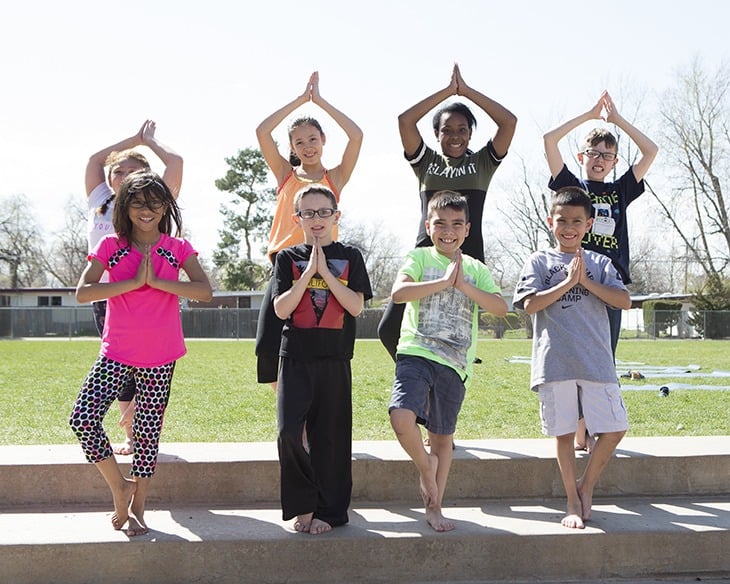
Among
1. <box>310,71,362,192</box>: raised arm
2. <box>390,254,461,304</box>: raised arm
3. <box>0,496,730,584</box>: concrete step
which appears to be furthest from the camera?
<box>310,71,362,192</box>: raised arm

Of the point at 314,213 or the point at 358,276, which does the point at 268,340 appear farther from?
the point at 314,213

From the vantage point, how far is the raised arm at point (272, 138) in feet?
15.2

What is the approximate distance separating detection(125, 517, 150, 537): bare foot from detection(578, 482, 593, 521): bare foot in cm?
217

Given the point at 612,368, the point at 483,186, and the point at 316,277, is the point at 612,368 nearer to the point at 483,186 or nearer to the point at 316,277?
the point at 483,186

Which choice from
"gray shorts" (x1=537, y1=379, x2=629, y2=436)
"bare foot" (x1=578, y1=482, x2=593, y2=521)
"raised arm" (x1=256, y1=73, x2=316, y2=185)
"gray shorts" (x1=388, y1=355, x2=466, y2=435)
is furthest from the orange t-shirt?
"bare foot" (x1=578, y1=482, x2=593, y2=521)

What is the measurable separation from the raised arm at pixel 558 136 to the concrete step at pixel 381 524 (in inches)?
68.0

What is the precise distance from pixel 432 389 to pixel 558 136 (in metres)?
1.91

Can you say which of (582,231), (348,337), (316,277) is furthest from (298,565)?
(582,231)

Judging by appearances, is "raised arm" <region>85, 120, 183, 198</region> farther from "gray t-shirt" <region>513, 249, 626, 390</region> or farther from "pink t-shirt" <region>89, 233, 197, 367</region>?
"gray t-shirt" <region>513, 249, 626, 390</region>

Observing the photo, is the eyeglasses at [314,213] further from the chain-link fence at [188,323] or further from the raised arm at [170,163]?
the chain-link fence at [188,323]

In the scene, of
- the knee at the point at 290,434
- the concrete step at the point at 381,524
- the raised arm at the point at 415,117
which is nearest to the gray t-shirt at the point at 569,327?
the concrete step at the point at 381,524

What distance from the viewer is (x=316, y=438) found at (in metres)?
3.82

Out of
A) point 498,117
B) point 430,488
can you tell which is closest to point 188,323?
point 498,117

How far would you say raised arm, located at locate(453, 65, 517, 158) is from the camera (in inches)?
183
